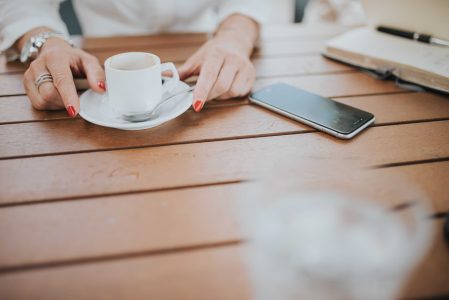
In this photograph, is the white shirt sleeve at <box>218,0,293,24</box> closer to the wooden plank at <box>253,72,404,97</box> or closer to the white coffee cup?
the wooden plank at <box>253,72,404,97</box>

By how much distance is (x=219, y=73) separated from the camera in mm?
795

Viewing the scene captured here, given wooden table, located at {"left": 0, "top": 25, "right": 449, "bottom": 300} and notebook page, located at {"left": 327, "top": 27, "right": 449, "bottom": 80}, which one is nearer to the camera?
wooden table, located at {"left": 0, "top": 25, "right": 449, "bottom": 300}

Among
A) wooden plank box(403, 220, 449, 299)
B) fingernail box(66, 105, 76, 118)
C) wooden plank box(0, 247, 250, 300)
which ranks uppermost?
fingernail box(66, 105, 76, 118)

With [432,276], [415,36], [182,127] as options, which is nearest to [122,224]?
[182,127]

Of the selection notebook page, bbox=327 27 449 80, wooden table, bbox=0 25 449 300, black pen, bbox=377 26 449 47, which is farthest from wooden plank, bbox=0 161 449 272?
black pen, bbox=377 26 449 47

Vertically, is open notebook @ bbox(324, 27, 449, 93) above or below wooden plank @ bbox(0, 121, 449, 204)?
above

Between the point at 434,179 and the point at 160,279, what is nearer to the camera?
the point at 160,279

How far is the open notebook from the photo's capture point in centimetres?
82

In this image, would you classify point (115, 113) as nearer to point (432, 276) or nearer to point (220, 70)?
point (220, 70)

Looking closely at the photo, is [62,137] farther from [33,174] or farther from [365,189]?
[365,189]

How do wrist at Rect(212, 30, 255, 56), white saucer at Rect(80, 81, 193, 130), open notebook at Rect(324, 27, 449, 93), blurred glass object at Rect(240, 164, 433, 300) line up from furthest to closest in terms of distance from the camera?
wrist at Rect(212, 30, 255, 56) < open notebook at Rect(324, 27, 449, 93) < white saucer at Rect(80, 81, 193, 130) < blurred glass object at Rect(240, 164, 433, 300)

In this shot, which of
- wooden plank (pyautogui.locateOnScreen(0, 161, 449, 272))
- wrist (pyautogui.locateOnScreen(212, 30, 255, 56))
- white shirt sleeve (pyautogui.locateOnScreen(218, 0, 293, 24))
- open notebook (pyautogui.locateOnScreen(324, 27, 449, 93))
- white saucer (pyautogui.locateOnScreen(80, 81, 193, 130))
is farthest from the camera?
white shirt sleeve (pyautogui.locateOnScreen(218, 0, 293, 24))

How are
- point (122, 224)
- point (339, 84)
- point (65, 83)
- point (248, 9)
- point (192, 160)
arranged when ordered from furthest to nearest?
point (248, 9) → point (339, 84) → point (65, 83) → point (192, 160) → point (122, 224)

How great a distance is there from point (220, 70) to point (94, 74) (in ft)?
0.81
